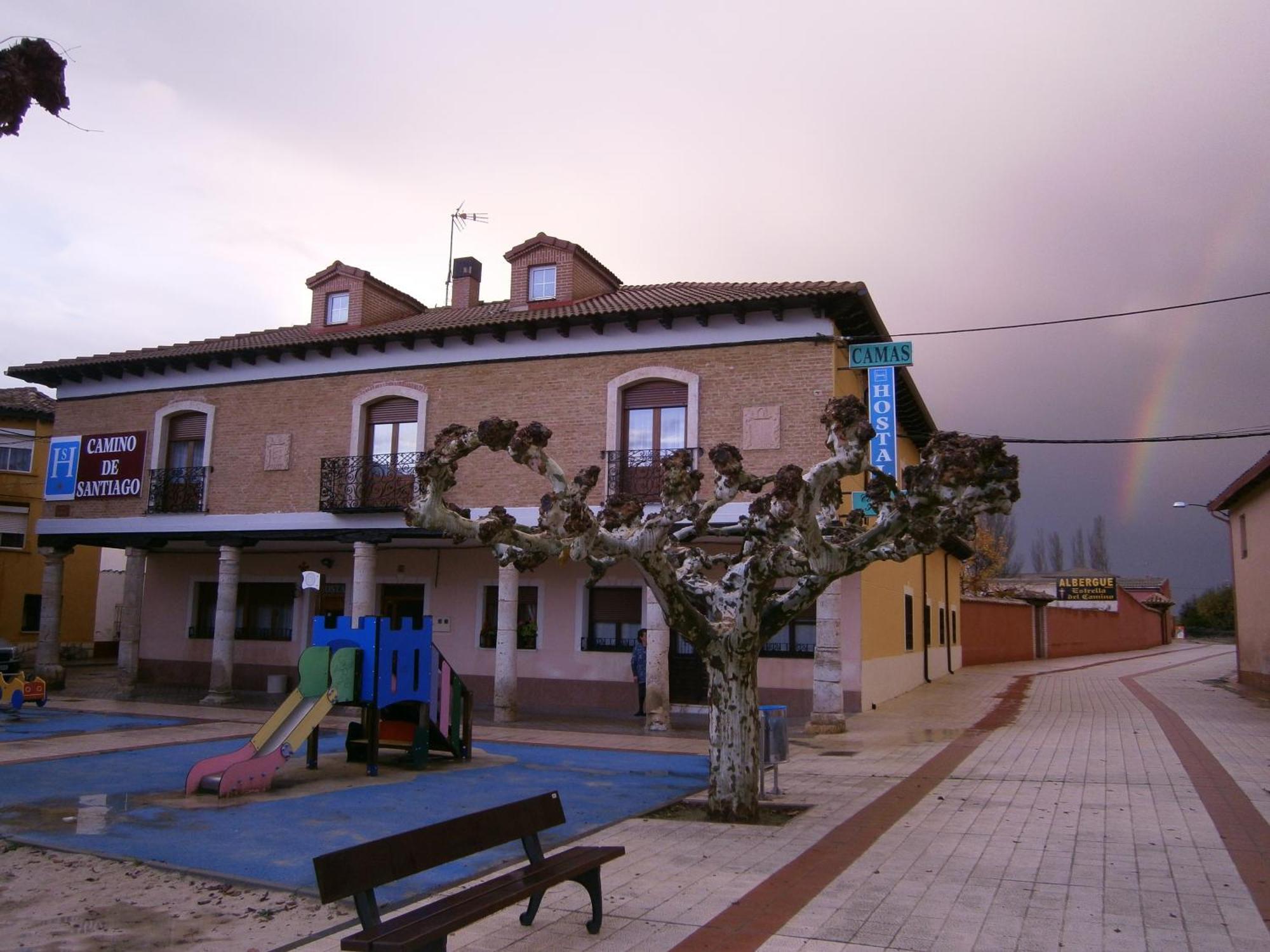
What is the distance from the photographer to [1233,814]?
863cm

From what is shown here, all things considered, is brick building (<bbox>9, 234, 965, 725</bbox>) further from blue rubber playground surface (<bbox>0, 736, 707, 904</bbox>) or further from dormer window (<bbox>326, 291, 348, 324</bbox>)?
blue rubber playground surface (<bbox>0, 736, 707, 904</bbox>)

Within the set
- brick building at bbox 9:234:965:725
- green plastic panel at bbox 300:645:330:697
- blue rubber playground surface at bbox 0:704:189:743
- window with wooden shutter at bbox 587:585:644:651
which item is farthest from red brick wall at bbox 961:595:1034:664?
green plastic panel at bbox 300:645:330:697

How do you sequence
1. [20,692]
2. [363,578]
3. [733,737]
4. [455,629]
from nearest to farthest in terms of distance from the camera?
[733,737] < [20,692] < [363,578] < [455,629]

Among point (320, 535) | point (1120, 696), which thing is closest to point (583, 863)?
point (320, 535)

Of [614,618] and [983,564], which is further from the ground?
[983,564]

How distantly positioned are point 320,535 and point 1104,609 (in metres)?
44.7

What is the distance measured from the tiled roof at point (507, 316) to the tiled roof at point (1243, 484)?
37.0 feet

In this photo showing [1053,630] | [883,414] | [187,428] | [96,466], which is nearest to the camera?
[883,414]

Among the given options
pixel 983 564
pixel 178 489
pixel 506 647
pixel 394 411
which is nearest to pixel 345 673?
pixel 506 647

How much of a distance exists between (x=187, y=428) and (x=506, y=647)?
954 cm

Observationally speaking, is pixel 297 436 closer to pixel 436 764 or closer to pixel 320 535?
pixel 320 535

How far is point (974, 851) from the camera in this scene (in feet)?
24.0

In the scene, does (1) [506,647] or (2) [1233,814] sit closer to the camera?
(2) [1233,814]

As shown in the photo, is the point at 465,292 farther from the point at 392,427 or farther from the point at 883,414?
the point at 883,414
